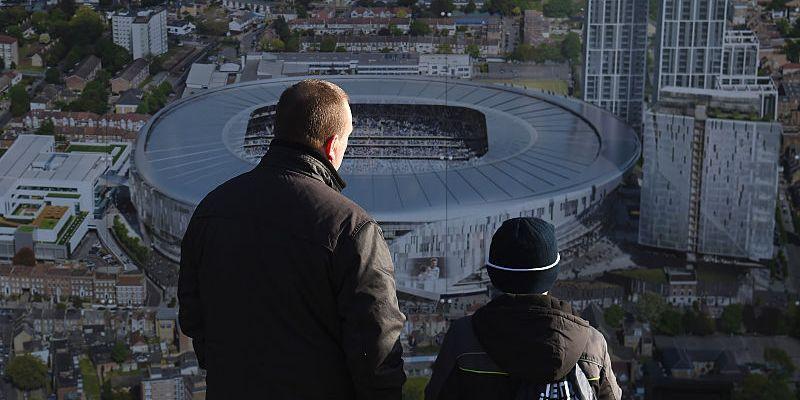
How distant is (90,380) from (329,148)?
4919 mm

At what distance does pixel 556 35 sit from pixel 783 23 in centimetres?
329

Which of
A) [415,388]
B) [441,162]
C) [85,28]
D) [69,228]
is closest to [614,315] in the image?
[415,388]

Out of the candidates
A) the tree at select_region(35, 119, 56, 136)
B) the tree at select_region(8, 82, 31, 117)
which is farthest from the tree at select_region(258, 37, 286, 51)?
the tree at select_region(35, 119, 56, 136)

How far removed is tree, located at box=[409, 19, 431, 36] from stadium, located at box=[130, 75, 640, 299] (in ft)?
3.11

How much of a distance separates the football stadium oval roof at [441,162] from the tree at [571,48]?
36cm

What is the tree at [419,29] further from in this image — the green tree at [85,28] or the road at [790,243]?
the road at [790,243]

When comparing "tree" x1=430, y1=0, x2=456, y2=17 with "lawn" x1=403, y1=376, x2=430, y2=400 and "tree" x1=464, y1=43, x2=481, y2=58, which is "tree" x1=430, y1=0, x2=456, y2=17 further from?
"lawn" x1=403, y1=376, x2=430, y2=400

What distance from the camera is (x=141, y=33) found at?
11156 mm

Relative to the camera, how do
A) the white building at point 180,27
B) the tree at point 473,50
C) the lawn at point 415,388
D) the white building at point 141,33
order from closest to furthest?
the lawn at point 415,388 → the tree at point 473,50 → the white building at point 141,33 → the white building at point 180,27

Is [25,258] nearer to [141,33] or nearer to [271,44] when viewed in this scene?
[271,44]

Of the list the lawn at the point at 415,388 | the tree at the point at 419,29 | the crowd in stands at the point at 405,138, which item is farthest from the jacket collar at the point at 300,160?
the tree at the point at 419,29

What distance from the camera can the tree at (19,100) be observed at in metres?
9.98

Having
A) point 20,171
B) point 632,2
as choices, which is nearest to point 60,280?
point 20,171

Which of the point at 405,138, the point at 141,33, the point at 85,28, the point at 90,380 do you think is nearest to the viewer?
the point at 90,380
